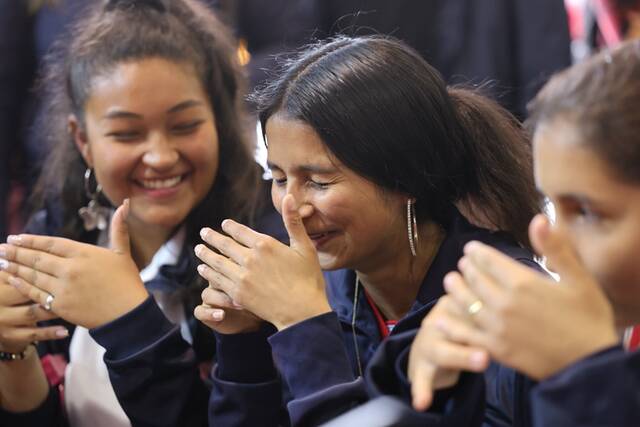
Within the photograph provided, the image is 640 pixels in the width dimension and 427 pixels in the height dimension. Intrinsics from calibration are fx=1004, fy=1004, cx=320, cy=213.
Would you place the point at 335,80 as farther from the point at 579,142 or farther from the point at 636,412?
the point at 636,412

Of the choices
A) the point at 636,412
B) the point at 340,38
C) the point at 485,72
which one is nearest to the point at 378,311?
the point at 340,38

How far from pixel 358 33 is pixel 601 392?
1.24m

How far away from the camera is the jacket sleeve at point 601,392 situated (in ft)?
2.57

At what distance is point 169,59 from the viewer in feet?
5.32

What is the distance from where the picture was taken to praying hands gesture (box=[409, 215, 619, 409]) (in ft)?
2.65

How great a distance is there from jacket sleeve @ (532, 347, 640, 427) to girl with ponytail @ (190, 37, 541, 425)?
0.39 m

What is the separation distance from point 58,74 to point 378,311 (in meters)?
0.80

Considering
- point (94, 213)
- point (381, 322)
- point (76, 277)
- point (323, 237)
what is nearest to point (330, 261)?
point (323, 237)

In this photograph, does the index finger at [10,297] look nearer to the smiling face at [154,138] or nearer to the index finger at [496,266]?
the smiling face at [154,138]

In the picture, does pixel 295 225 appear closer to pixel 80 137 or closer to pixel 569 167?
pixel 569 167

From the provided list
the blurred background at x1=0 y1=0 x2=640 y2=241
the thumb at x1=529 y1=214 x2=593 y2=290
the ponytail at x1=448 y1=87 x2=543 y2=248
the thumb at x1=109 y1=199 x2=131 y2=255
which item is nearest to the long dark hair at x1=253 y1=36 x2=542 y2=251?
the ponytail at x1=448 y1=87 x2=543 y2=248

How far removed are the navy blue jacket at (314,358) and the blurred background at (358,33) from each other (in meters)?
0.69

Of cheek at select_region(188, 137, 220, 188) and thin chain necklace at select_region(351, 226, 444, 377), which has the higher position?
cheek at select_region(188, 137, 220, 188)

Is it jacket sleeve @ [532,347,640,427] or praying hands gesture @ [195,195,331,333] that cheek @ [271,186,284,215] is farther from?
jacket sleeve @ [532,347,640,427]
